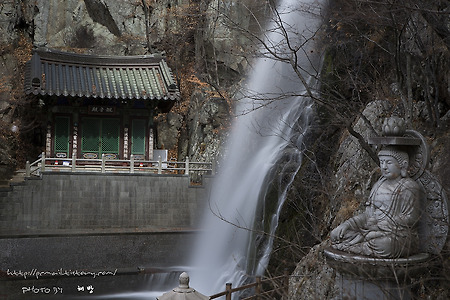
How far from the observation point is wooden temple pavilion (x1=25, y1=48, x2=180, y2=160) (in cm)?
1894

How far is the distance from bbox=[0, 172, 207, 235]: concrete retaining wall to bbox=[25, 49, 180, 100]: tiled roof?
152 inches

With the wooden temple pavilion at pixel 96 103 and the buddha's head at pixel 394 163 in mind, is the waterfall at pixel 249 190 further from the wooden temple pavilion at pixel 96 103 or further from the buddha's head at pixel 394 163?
the buddha's head at pixel 394 163

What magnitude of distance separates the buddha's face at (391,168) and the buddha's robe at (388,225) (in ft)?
0.34

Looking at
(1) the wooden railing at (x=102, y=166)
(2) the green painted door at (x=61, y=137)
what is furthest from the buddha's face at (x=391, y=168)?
(2) the green painted door at (x=61, y=137)

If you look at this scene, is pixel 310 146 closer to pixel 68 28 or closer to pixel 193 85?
pixel 193 85

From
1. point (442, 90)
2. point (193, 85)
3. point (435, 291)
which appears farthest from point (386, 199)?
point (193, 85)

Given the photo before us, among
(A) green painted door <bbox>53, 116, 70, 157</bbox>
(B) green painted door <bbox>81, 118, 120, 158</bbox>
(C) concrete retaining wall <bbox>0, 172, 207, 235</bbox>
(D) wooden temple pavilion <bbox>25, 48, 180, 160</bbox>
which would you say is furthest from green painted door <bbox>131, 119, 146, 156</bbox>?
(C) concrete retaining wall <bbox>0, 172, 207, 235</bbox>

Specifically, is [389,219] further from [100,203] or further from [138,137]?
[138,137]

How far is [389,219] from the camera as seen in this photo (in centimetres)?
552

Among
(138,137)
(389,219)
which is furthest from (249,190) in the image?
(389,219)

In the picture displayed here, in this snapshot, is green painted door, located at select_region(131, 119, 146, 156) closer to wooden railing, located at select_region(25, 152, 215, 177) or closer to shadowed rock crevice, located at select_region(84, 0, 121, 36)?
wooden railing, located at select_region(25, 152, 215, 177)

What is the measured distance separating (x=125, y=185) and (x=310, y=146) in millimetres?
7571

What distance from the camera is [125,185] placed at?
17.0m

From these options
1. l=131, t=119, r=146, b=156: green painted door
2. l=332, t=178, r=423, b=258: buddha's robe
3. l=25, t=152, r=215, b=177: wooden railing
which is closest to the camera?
l=332, t=178, r=423, b=258: buddha's robe
